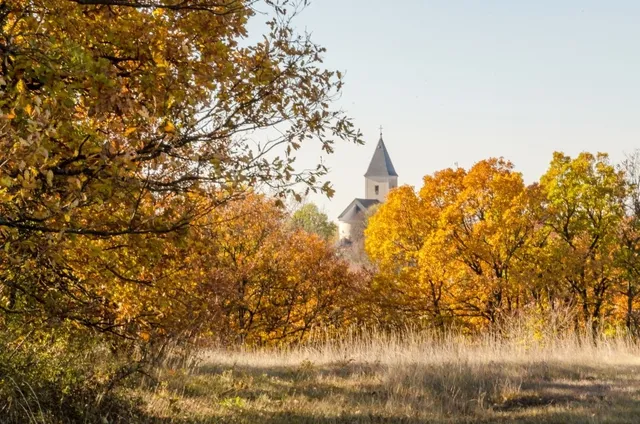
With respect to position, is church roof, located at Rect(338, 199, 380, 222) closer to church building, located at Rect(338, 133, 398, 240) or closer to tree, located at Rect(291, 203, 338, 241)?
church building, located at Rect(338, 133, 398, 240)

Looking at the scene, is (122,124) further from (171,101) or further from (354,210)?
(354,210)

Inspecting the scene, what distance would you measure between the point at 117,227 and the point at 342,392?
391 centimetres

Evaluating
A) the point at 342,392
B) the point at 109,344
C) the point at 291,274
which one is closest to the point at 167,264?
the point at 109,344

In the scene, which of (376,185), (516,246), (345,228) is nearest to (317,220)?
(345,228)

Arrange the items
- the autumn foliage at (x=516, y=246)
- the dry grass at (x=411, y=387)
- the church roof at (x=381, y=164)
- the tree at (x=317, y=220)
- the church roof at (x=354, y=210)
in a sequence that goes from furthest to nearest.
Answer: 1. the church roof at (x=381, y=164)
2. the church roof at (x=354, y=210)
3. the tree at (x=317, y=220)
4. the autumn foliage at (x=516, y=246)
5. the dry grass at (x=411, y=387)

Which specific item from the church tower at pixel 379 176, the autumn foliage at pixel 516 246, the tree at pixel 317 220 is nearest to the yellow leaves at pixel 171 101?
the autumn foliage at pixel 516 246

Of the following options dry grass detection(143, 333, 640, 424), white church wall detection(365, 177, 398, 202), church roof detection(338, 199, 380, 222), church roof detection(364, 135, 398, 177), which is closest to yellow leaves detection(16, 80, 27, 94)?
dry grass detection(143, 333, 640, 424)

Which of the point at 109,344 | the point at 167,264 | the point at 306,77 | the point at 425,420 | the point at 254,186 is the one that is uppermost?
the point at 306,77

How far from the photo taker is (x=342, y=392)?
293 inches

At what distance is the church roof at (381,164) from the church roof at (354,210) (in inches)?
351

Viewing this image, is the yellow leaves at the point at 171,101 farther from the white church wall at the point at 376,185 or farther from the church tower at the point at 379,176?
the church tower at the point at 379,176

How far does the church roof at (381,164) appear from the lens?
118 m

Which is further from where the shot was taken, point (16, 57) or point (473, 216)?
point (473, 216)

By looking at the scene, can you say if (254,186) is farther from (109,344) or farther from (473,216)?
(473,216)
